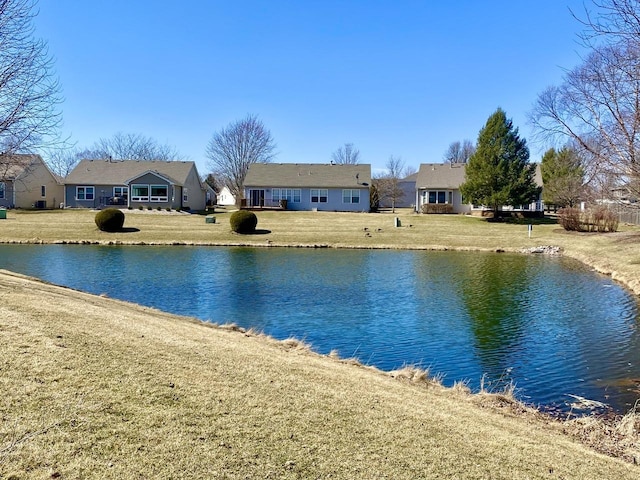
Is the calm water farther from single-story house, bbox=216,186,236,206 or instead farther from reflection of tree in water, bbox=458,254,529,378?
single-story house, bbox=216,186,236,206

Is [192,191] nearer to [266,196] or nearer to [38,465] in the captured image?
[266,196]

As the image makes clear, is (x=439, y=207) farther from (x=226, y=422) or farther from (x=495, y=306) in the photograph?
(x=226, y=422)

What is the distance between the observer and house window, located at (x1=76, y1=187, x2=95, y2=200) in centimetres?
5719

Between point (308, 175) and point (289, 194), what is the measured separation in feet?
10.9

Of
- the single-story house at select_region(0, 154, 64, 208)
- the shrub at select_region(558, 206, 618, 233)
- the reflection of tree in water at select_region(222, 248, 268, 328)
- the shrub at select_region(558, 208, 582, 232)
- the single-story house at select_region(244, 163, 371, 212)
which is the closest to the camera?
the reflection of tree in water at select_region(222, 248, 268, 328)

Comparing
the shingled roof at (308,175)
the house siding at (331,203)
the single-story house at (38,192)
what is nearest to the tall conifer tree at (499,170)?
the house siding at (331,203)

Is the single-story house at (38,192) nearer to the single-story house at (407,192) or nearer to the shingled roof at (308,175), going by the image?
the shingled roof at (308,175)

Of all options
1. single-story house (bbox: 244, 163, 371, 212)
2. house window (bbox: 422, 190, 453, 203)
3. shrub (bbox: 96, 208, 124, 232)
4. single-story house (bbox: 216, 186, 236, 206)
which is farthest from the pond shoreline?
single-story house (bbox: 216, 186, 236, 206)

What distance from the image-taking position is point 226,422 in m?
5.39

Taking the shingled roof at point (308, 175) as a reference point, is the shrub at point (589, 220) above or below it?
below

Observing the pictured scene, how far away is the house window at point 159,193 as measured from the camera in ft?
177

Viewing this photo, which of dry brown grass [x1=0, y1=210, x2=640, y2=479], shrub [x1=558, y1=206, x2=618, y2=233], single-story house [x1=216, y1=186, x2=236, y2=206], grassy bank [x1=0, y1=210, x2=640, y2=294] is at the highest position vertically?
single-story house [x1=216, y1=186, x2=236, y2=206]

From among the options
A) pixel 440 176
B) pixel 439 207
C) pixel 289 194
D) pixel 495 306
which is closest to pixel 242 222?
pixel 289 194

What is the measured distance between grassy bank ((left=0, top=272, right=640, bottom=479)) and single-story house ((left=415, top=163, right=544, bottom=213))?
49.4 meters
